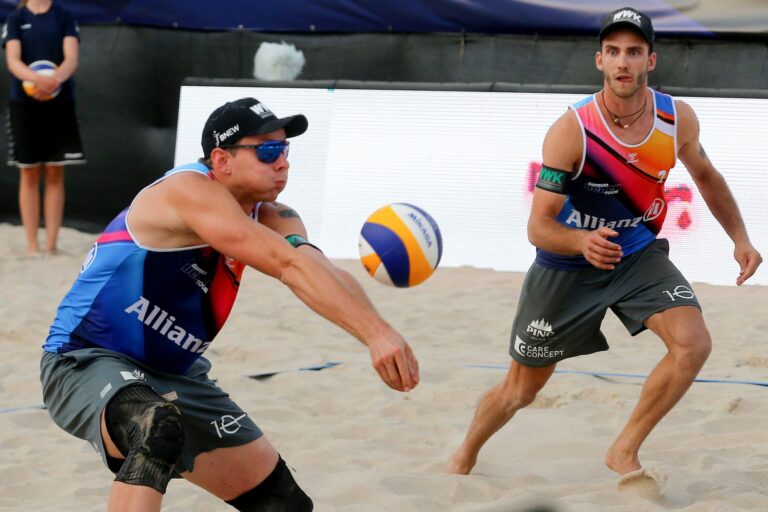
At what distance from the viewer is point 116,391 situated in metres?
3.16

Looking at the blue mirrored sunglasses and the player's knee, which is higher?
the blue mirrored sunglasses

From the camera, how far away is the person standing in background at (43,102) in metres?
8.43

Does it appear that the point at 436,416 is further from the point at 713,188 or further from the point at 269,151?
the point at 269,151

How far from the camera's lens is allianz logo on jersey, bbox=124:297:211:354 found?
3.39 meters

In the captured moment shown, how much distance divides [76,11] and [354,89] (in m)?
2.78

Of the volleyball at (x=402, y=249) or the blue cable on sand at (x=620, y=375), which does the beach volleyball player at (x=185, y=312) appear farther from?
the blue cable on sand at (x=620, y=375)

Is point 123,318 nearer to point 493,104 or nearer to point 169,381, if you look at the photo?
point 169,381

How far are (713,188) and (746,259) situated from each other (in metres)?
0.31

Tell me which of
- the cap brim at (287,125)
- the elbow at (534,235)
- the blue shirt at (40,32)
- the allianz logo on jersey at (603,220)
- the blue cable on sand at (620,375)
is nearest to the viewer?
the cap brim at (287,125)

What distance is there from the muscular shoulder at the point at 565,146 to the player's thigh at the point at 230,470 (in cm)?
158

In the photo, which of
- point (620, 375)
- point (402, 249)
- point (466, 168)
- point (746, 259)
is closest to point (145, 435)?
point (402, 249)

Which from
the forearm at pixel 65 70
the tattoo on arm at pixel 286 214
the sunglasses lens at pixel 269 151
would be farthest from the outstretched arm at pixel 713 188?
the forearm at pixel 65 70

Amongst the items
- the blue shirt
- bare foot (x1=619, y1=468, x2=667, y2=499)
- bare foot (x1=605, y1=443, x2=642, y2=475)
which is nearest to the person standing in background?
the blue shirt

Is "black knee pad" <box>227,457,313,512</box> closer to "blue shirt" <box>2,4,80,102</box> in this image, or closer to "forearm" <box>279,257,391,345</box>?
"forearm" <box>279,257,391,345</box>
